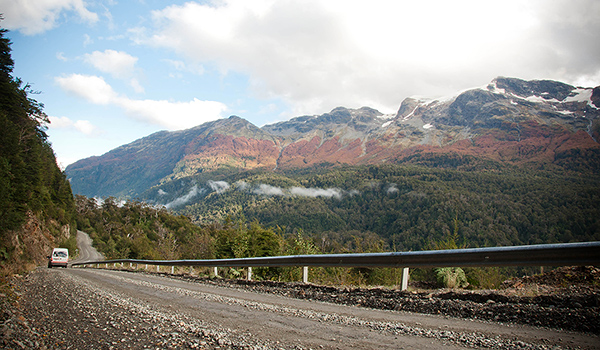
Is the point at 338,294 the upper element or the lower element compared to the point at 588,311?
lower

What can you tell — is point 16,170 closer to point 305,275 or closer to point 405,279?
point 305,275

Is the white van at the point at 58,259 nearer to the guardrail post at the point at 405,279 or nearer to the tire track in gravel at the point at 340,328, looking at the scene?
the tire track in gravel at the point at 340,328

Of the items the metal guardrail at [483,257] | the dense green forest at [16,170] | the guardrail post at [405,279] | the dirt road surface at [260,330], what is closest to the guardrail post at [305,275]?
the metal guardrail at [483,257]

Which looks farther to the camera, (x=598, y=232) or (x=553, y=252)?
(x=598, y=232)

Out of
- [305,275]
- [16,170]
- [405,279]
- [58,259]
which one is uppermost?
[16,170]

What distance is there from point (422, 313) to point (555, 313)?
1.71m

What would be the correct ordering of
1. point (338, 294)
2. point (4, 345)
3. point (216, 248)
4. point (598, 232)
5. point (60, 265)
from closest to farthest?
point (4, 345) < point (338, 294) < point (216, 248) < point (60, 265) < point (598, 232)

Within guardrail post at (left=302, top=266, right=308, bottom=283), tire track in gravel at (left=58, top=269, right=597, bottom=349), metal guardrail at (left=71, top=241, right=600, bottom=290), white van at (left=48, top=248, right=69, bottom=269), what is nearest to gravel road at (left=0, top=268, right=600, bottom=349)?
tire track in gravel at (left=58, top=269, right=597, bottom=349)

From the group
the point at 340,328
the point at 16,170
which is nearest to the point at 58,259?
the point at 16,170

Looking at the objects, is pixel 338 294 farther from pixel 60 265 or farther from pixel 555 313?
pixel 60 265

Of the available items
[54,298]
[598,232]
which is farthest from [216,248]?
[598,232]

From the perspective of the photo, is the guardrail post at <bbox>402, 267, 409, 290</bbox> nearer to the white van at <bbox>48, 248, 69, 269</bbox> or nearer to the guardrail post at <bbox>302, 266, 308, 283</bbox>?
the guardrail post at <bbox>302, 266, 308, 283</bbox>

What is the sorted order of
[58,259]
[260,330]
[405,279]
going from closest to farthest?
[260,330] < [405,279] < [58,259]

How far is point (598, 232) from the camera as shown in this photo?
156m
